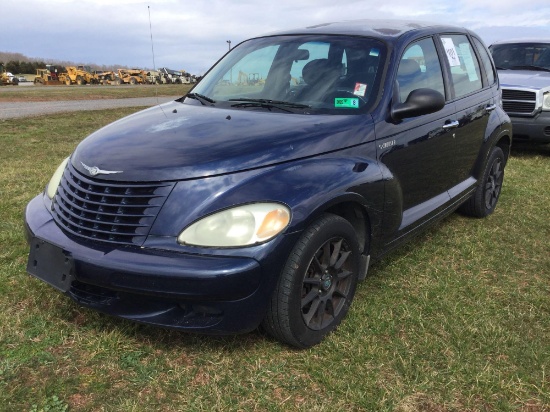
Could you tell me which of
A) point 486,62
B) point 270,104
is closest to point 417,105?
point 270,104

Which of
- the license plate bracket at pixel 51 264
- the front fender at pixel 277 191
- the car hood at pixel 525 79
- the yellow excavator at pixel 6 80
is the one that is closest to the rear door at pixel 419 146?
the front fender at pixel 277 191

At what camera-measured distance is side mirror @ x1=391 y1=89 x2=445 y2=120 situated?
3.14 m

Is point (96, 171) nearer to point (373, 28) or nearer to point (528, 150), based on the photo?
point (373, 28)

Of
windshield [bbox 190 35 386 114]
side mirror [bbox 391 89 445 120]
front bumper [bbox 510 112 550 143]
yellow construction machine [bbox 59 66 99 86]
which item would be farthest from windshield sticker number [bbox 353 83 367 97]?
yellow construction machine [bbox 59 66 99 86]

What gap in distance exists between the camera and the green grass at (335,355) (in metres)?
2.38

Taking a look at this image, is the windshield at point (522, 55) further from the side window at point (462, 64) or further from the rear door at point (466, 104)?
the side window at point (462, 64)

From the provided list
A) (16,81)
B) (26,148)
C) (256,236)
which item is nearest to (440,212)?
(256,236)

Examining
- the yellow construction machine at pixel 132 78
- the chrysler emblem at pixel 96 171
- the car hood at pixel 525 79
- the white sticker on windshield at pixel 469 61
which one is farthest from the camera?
the yellow construction machine at pixel 132 78

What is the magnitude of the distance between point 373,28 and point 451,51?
848 millimetres

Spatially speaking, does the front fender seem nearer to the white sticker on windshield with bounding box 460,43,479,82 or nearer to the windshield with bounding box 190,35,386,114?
the windshield with bounding box 190,35,386,114

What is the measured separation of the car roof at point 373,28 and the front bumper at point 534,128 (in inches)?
177

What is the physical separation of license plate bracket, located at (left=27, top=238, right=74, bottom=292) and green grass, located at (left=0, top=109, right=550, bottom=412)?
395 mm

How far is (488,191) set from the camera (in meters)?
5.02

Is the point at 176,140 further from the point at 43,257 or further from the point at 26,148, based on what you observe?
the point at 26,148
